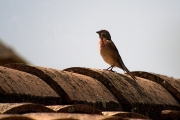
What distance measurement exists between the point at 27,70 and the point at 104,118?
2.16 m

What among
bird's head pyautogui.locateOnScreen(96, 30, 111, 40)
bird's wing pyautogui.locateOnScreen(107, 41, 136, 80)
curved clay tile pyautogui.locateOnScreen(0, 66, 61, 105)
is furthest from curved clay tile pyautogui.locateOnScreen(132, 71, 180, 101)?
bird's head pyautogui.locateOnScreen(96, 30, 111, 40)

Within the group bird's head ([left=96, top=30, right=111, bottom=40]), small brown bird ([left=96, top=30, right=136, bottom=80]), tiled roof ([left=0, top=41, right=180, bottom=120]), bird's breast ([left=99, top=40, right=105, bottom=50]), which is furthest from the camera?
bird's head ([left=96, top=30, right=111, bottom=40])

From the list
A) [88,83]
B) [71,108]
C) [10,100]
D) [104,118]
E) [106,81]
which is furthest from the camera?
[106,81]

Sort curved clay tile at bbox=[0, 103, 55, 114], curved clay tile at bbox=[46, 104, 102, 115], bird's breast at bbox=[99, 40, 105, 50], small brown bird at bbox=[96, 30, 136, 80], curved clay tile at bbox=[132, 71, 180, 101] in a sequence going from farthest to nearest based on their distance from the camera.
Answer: bird's breast at bbox=[99, 40, 105, 50] < small brown bird at bbox=[96, 30, 136, 80] < curved clay tile at bbox=[132, 71, 180, 101] < curved clay tile at bbox=[46, 104, 102, 115] < curved clay tile at bbox=[0, 103, 55, 114]

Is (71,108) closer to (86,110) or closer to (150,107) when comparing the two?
(86,110)

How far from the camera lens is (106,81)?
20.0 feet

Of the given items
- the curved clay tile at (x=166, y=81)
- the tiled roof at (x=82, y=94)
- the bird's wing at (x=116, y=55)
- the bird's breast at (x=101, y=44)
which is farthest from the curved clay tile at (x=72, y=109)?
the bird's breast at (x=101, y=44)

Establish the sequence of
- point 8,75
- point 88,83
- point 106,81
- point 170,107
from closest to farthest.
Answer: point 8,75 → point 88,83 → point 106,81 → point 170,107

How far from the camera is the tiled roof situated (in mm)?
3930

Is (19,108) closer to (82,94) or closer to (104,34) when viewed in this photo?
(82,94)

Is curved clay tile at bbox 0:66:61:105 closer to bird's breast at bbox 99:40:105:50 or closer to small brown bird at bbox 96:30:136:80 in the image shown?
small brown bird at bbox 96:30:136:80

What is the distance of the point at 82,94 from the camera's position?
530 centimetres

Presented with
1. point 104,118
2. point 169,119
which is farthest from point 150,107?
point 104,118

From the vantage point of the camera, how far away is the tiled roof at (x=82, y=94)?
155 inches
